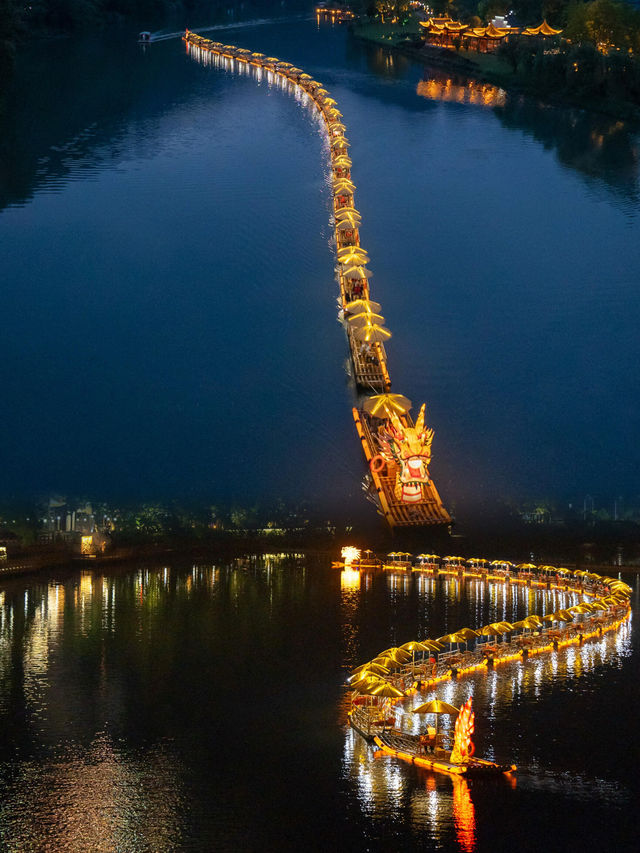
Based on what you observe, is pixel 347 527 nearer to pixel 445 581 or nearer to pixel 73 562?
pixel 445 581

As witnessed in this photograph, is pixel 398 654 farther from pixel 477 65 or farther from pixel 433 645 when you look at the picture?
pixel 477 65

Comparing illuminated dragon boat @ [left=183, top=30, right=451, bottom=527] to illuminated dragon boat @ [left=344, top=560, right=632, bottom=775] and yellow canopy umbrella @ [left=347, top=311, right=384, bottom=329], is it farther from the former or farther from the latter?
illuminated dragon boat @ [left=344, top=560, right=632, bottom=775]

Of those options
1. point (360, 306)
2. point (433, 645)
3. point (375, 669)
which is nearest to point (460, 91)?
point (360, 306)

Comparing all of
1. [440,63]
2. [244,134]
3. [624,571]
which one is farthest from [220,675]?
[440,63]

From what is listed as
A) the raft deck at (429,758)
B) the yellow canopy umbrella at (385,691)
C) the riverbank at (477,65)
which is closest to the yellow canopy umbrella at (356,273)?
the yellow canopy umbrella at (385,691)

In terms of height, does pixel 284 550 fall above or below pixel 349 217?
below

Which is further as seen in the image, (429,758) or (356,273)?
(356,273)

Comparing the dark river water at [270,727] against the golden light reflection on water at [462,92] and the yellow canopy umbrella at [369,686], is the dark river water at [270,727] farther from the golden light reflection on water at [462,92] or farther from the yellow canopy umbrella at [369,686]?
the golden light reflection on water at [462,92]
